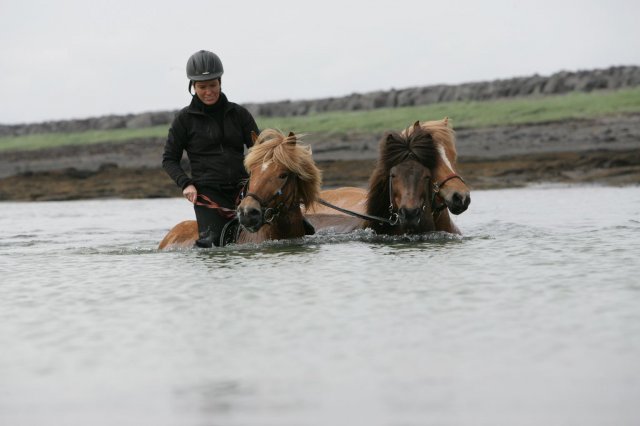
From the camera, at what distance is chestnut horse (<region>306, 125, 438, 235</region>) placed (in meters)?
8.43

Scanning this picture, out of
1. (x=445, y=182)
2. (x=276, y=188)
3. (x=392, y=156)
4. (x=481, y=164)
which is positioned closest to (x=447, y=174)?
(x=445, y=182)

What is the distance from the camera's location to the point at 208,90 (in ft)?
27.8

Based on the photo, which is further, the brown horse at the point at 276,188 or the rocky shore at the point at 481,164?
the rocky shore at the point at 481,164

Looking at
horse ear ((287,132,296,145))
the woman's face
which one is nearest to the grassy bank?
horse ear ((287,132,296,145))

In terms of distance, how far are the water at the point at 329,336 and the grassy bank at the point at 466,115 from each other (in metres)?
22.1

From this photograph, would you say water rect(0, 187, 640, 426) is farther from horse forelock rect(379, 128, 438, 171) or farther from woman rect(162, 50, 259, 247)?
horse forelock rect(379, 128, 438, 171)

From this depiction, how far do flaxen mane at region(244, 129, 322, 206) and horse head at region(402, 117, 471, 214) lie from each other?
41.5 inches

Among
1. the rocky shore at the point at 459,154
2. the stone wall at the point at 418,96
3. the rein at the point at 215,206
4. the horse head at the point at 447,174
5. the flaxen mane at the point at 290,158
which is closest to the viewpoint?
the flaxen mane at the point at 290,158

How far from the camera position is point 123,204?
24234 mm

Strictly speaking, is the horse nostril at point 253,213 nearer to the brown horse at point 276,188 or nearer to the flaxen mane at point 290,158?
the brown horse at point 276,188

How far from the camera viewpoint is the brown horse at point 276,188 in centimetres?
782

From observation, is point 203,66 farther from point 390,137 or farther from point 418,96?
Result: point 418,96

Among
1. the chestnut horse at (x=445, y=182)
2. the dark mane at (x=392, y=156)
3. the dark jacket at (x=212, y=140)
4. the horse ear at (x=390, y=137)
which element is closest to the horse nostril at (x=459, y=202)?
the chestnut horse at (x=445, y=182)

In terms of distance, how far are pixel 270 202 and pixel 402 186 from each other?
1.26 meters
